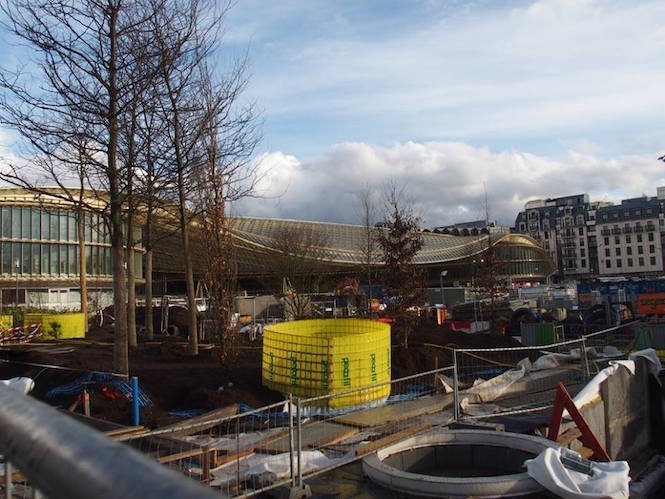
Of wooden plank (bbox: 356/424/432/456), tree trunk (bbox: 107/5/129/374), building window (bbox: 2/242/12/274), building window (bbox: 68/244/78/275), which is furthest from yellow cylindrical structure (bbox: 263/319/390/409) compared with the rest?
building window (bbox: 68/244/78/275)

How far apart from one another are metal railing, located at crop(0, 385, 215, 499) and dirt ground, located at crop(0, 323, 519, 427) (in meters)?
8.42

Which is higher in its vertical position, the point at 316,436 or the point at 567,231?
the point at 567,231

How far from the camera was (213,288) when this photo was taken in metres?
13.4

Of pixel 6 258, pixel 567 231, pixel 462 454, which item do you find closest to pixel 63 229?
pixel 6 258

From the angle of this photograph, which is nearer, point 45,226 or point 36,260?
point 36,260

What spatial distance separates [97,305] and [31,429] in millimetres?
40066

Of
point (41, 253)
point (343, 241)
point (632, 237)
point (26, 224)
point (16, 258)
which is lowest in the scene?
point (16, 258)

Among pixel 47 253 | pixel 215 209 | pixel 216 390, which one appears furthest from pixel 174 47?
pixel 47 253

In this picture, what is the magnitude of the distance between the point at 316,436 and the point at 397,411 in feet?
6.34

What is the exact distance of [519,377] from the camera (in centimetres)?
1305

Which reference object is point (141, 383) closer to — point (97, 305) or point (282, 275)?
point (282, 275)

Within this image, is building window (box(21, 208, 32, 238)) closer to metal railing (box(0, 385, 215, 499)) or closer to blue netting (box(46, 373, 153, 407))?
blue netting (box(46, 373, 153, 407))

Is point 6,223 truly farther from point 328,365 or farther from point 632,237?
point 632,237

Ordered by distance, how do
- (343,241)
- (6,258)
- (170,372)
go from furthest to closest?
(343,241) → (6,258) → (170,372)
